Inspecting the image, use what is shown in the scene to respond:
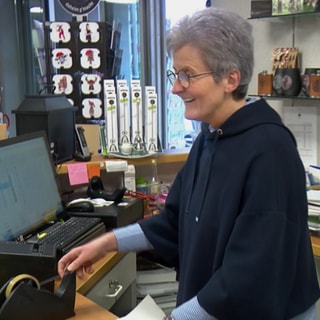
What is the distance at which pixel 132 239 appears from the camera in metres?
1.38

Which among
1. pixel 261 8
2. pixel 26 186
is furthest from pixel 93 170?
pixel 261 8

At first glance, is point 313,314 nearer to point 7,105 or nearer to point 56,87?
point 56,87

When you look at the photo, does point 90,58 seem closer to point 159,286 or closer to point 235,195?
point 159,286

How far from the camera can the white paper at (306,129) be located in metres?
2.61

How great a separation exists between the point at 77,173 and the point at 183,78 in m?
1.28

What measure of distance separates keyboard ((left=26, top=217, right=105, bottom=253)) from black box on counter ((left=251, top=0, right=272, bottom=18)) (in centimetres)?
146

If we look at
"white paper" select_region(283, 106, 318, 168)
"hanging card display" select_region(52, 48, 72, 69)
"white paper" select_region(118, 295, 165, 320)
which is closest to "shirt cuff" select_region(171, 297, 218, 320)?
"white paper" select_region(118, 295, 165, 320)

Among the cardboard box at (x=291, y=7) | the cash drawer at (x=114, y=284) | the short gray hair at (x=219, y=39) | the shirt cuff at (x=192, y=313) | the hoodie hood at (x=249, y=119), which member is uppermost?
the cardboard box at (x=291, y=7)

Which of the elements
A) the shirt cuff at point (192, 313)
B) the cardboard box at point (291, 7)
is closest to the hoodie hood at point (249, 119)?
the shirt cuff at point (192, 313)

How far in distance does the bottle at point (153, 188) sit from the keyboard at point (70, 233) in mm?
553

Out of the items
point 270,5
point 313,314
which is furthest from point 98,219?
point 270,5

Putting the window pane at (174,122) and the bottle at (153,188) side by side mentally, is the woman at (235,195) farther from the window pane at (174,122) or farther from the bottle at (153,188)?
the window pane at (174,122)

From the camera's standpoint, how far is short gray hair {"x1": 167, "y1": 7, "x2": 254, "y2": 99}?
1.08 metres

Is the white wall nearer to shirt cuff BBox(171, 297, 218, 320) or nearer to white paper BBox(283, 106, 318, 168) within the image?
white paper BBox(283, 106, 318, 168)
